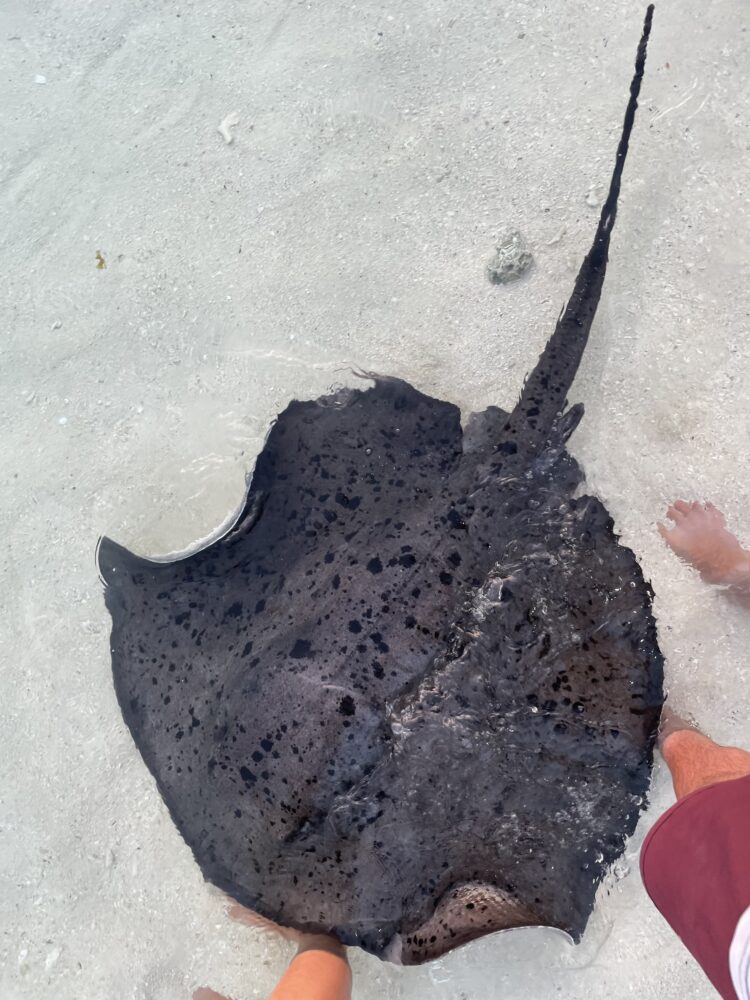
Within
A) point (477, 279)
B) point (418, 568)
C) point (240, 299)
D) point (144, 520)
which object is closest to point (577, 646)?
point (418, 568)

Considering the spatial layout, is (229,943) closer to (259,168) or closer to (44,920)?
(44,920)

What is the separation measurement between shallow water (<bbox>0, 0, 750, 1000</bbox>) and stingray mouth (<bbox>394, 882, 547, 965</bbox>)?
3.52 ft

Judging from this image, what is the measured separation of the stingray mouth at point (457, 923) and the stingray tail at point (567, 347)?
5.89 feet

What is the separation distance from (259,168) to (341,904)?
3947 millimetres

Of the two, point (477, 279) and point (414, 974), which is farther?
point (477, 279)

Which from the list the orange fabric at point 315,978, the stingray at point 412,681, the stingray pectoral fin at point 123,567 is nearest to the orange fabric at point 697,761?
the stingray at point 412,681

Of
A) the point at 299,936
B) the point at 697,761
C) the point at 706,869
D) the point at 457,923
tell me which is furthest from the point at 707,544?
the point at 299,936

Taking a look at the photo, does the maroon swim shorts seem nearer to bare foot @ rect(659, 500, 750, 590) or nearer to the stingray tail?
bare foot @ rect(659, 500, 750, 590)

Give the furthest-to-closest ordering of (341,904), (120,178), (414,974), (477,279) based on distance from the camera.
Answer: (120,178), (477,279), (414,974), (341,904)

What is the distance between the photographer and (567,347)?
329 cm

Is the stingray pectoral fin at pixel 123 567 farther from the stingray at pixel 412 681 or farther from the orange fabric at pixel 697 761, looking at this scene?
the orange fabric at pixel 697 761

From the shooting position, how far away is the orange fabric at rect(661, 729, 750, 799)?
2918 mm

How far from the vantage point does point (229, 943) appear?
370 centimetres

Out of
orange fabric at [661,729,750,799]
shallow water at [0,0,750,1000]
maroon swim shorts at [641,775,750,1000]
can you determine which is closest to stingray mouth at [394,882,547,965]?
maroon swim shorts at [641,775,750,1000]
